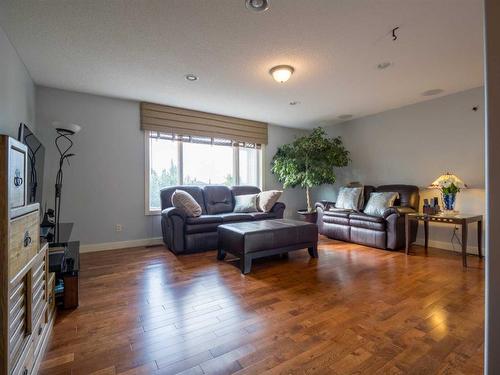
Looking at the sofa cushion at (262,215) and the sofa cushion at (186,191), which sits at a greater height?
the sofa cushion at (186,191)

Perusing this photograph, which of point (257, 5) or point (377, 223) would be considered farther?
point (377, 223)

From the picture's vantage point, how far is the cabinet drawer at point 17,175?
1026 millimetres

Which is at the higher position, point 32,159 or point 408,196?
point 32,159

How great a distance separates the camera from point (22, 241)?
1.16 m

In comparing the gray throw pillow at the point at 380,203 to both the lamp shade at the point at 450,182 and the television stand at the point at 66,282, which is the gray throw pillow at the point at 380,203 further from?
the television stand at the point at 66,282

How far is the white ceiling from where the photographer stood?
192 cm

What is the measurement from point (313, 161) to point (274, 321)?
12.2 feet

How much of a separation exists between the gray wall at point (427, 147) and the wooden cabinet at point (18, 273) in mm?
4832

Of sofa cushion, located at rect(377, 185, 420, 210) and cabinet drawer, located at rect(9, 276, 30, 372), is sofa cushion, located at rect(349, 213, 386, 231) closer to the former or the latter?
sofa cushion, located at rect(377, 185, 420, 210)

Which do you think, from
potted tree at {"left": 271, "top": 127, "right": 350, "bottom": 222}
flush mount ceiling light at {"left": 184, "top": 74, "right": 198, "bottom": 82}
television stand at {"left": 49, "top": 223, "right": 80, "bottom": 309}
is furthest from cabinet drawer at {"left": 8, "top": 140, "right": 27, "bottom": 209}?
potted tree at {"left": 271, "top": 127, "right": 350, "bottom": 222}

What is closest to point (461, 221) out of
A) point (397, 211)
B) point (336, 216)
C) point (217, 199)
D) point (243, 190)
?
point (397, 211)

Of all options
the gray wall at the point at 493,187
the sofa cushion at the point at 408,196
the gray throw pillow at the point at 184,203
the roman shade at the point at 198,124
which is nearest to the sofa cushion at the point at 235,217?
the gray throw pillow at the point at 184,203

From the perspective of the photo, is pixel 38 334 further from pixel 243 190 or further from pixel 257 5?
pixel 243 190

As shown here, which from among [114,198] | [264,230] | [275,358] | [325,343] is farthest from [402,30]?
[114,198]
